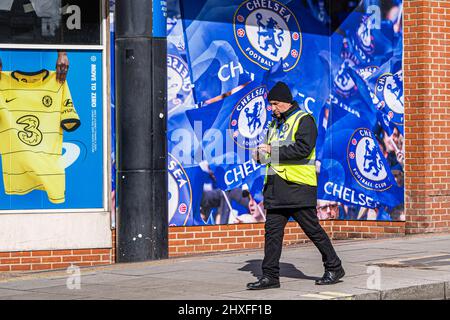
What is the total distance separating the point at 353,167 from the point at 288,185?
5170 millimetres

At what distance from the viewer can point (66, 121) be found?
44.1 ft

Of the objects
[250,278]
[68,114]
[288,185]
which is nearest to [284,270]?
[250,278]

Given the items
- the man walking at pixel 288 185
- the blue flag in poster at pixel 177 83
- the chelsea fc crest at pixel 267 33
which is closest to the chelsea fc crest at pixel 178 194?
the blue flag in poster at pixel 177 83

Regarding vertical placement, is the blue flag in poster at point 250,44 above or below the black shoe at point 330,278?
above

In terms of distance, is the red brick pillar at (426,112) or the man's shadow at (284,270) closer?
the man's shadow at (284,270)

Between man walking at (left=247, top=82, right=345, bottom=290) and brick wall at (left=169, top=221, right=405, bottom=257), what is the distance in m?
3.96

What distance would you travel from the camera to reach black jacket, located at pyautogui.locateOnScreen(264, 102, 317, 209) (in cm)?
1003

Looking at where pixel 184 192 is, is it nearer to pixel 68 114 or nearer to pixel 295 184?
pixel 68 114

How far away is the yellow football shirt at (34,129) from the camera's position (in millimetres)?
13219

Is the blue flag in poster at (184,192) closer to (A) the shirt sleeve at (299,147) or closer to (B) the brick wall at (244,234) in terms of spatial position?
(B) the brick wall at (244,234)

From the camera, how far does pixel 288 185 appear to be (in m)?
10.1

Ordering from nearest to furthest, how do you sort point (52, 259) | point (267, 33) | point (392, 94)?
point (52, 259) → point (267, 33) → point (392, 94)

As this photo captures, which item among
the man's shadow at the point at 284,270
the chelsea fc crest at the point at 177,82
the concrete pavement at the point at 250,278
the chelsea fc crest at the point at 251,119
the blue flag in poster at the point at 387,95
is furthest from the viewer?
the blue flag in poster at the point at 387,95
